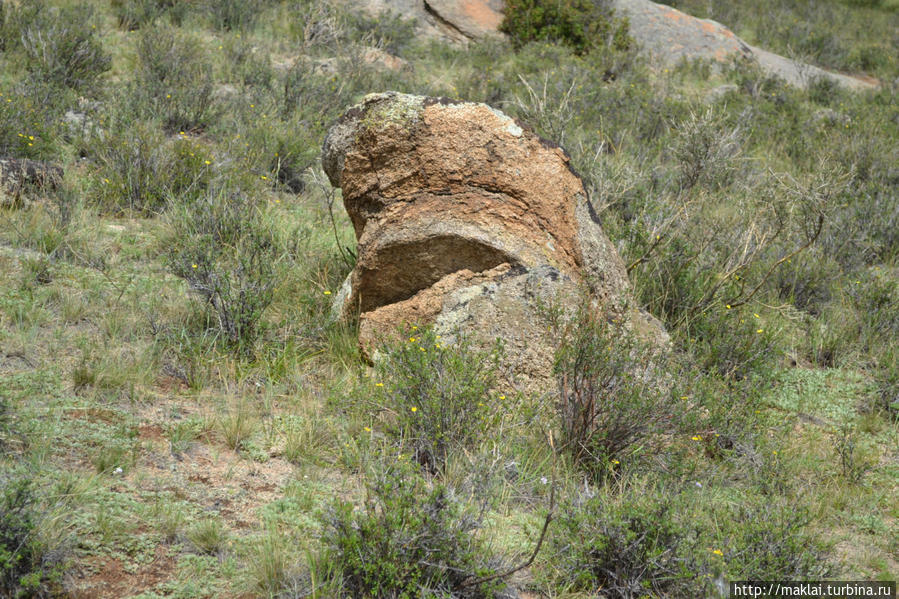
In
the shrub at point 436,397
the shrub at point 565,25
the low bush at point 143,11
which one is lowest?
the low bush at point 143,11

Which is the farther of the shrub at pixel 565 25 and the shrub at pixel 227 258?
the shrub at pixel 565 25

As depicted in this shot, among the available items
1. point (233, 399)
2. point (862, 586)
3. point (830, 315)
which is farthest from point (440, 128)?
point (830, 315)

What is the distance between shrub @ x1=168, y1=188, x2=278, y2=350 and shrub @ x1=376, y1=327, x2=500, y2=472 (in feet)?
3.13

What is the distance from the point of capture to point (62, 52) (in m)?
7.82

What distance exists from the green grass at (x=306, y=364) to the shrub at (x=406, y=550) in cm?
4

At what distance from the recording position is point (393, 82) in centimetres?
965

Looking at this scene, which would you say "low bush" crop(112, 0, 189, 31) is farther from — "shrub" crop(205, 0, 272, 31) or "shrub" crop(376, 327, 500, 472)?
"shrub" crop(376, 327, 500, 472)

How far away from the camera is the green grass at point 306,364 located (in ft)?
9.46

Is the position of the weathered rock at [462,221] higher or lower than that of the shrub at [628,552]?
higher

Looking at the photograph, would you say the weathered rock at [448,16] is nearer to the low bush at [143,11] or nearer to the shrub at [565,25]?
the shrub at [565,25]

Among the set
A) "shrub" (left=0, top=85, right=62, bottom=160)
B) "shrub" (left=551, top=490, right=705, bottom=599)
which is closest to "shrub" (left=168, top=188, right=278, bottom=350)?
"shrub" (left=0, top=85, right=62, bottom=160)

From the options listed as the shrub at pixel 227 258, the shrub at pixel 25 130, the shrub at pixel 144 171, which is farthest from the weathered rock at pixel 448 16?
the shrub at pixel 227 258

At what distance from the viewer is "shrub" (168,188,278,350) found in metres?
4.21

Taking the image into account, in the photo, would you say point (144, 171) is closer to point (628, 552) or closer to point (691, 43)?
point (628, 552)
